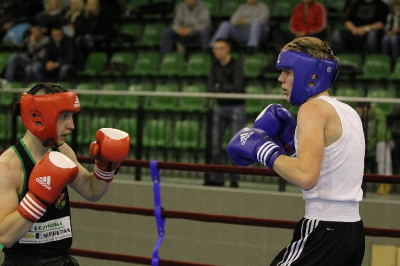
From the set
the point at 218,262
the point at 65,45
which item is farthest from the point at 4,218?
the point at 65,45

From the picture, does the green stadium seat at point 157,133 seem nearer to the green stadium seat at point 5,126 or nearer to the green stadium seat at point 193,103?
the green stadium seat at point 193,103

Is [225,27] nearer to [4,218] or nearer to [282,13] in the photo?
[282,13]

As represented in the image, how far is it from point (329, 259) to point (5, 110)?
5.56m

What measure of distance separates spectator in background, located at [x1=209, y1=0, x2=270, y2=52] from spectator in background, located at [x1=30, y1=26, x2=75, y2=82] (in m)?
2.07

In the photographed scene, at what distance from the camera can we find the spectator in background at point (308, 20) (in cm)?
801

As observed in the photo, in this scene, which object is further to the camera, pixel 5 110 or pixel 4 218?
pixel 5 110

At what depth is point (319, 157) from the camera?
2590 mm

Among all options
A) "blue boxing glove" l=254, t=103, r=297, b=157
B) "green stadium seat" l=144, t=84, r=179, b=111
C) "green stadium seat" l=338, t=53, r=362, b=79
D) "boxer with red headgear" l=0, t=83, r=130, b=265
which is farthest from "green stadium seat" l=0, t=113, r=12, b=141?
"blue boxing glove" l=254, t=103, r=297, b=157

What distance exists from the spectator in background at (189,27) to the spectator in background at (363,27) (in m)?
1.80

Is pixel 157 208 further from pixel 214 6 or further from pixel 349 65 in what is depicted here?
pixel 214 6

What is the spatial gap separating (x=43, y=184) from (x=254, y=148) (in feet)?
3.05

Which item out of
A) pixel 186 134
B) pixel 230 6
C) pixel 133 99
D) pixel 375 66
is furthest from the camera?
pixel 230 6

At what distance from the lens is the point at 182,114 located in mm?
6906

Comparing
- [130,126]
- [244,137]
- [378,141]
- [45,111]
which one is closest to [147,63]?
[130,126]
